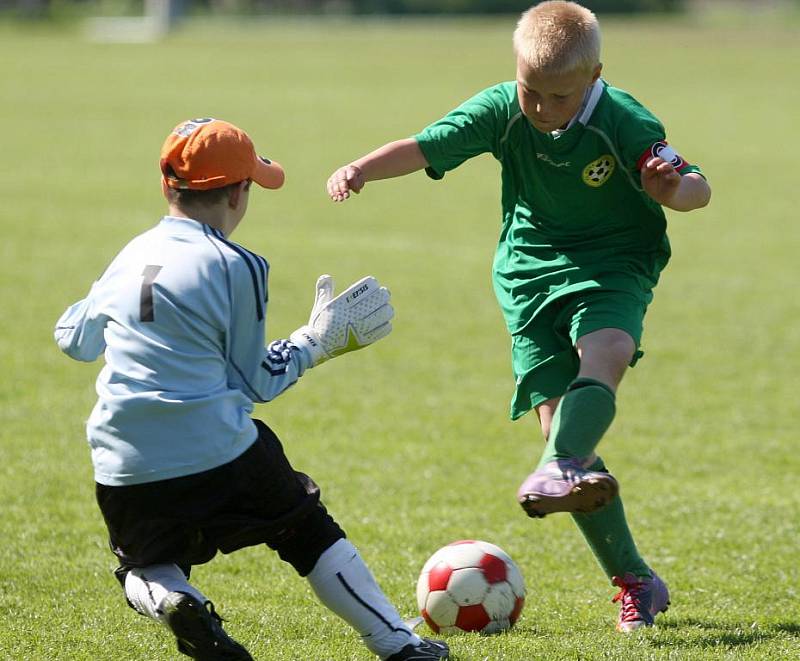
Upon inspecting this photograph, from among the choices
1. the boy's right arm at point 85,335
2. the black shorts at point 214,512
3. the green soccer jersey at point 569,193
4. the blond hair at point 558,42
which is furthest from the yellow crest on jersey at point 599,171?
the boy's right arm at point 85,335

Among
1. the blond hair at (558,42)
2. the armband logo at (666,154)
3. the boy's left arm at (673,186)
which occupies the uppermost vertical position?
the blond hair at (558,42)

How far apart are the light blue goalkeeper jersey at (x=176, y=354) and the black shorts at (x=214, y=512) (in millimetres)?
49

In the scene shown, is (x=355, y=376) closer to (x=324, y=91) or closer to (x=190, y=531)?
(x=190, y=531)

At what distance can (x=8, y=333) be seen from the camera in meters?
9.69

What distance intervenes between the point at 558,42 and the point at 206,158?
3.90 feet

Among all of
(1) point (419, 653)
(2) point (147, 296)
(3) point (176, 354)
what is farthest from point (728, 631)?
(2) point (147, 296)

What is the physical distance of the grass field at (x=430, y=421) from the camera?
15.3ft

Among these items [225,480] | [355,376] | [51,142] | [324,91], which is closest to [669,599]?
[225,480]

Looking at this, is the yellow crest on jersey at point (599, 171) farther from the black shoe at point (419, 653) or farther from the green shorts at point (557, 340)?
the black shoe at point (419, 653)

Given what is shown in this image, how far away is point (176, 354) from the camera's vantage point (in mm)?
3559

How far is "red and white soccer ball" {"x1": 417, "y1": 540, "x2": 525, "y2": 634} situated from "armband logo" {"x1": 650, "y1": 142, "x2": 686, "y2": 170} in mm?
1509

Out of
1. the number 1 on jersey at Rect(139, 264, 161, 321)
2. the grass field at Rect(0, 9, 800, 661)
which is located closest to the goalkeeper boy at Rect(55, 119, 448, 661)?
the number 1 on jersey at Rect(139, 264, 161, 321)

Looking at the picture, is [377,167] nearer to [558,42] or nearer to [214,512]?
[558,42]

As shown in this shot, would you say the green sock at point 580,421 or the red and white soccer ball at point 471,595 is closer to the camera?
the green sock at point 580,421
